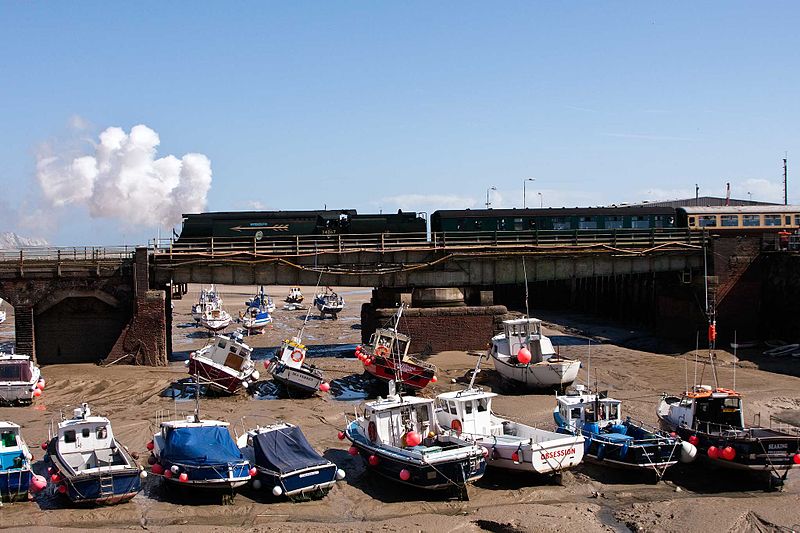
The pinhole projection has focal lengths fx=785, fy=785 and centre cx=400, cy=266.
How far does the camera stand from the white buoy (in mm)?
22703

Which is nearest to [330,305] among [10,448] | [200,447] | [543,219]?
[543,219]

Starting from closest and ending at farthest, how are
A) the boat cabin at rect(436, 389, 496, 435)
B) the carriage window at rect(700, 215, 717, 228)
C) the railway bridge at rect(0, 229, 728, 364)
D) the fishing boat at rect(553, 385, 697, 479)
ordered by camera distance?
the fishing boat at rect(553, 385, 697, 479) < the boat cabin at rect(436, 389, 496, 435) < the railway bridge at rect(0, 229, 728, 364) < the carriage window at rect(700, 215, 717, 228)

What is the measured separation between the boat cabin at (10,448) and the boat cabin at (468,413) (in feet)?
39.1

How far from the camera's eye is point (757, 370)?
38.6 m

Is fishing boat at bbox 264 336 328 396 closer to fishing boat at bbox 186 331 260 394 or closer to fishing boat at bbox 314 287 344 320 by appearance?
fishing boat at bbox 186 331 260 394

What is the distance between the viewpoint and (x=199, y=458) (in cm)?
2103

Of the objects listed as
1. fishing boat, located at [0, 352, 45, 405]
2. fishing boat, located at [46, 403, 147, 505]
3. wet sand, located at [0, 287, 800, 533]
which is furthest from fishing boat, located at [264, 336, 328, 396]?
fishing boat, located at [46, 403, 147, 505]

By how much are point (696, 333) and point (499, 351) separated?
50.4ft

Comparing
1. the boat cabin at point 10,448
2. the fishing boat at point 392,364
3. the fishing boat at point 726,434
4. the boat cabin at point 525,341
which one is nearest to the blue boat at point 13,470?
the boat cabin at point 10,448

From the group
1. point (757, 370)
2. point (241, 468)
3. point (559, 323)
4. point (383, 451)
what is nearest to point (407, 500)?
point (383, 451)

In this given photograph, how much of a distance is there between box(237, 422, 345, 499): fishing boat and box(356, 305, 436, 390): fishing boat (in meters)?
9.03

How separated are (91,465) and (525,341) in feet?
66.7

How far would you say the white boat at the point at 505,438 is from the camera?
2198 centimetres

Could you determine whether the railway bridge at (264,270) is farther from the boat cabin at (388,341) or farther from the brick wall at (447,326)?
the boat cabin at (388,341)
